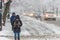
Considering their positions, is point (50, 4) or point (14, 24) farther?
point (50, 4)

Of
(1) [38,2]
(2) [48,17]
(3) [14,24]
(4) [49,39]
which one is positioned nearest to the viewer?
(3) [14,24]

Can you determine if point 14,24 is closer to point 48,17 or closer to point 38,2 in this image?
point 48,17

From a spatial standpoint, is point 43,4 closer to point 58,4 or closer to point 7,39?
point 58,4

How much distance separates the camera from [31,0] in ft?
236

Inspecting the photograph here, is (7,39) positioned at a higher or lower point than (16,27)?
lower

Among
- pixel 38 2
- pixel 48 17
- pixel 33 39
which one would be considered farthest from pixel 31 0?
pixel 33 39

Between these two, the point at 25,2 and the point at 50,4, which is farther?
the point at 50,4

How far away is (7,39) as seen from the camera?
18.0 meters

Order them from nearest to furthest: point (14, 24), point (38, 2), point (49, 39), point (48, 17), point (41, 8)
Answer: point (14, 24)
point (49, 39)
point (48, 17)
point (38, 2)
point (41, 8)

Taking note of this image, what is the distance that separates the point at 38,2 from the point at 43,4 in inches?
161

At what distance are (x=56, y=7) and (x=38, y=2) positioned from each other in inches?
483

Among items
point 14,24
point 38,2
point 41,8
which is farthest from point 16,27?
point 41,8

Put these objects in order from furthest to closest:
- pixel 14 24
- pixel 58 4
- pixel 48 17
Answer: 1. pixel 58 4
2. pixel 48 17
3. pixel 14 24

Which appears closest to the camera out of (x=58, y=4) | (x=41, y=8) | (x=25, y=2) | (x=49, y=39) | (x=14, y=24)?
(x=14, y=24)
